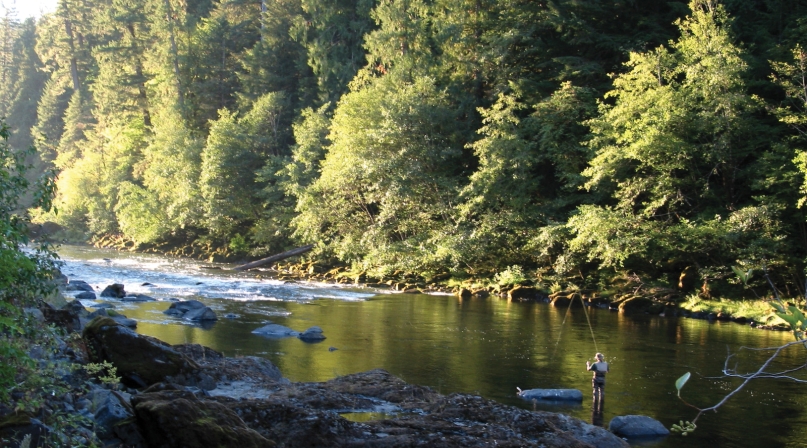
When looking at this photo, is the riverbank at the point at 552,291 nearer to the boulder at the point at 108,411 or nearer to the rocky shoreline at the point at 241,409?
the rocky shoreline at the point at 241,409

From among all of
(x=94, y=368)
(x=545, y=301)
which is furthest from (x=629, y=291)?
(x=94, y=368)

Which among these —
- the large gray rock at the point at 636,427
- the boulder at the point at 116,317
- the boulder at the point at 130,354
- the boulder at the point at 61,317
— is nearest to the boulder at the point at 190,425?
the boulder at the point at 130,354

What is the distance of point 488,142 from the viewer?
28578mm

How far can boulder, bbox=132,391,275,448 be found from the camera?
6.98 meters

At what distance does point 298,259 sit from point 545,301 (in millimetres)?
16417

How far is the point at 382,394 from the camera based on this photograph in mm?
10727

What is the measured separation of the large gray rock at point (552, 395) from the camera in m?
11.5

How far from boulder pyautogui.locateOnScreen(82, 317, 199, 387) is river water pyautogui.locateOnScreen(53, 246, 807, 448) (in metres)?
2.75

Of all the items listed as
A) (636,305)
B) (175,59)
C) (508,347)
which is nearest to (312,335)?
(508,347)

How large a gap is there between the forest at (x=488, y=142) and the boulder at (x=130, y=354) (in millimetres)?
3334

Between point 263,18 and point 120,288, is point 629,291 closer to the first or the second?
point 120,288

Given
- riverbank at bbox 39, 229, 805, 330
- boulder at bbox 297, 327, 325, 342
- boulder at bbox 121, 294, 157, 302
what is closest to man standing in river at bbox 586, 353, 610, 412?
boulder at bbox 297, 327, 325, 342

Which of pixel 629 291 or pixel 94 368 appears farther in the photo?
pixel 629 291

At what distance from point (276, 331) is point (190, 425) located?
991 centimetres
